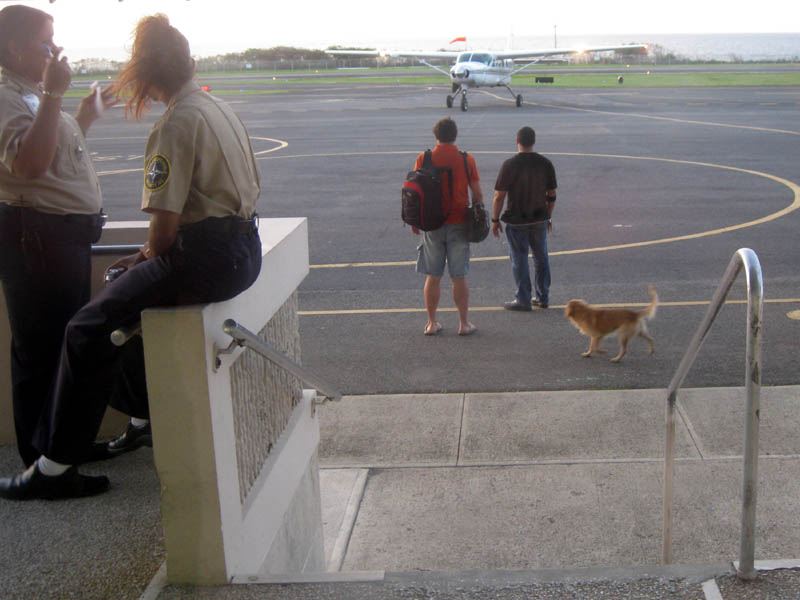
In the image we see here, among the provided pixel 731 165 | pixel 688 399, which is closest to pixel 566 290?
pixel 688 399

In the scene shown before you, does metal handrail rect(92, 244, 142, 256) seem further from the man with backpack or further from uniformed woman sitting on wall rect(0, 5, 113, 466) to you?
the man with backpack

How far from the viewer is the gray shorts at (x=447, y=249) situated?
786cm

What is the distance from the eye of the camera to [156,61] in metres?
3.09

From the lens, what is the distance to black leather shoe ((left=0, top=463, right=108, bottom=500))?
3.57 meters

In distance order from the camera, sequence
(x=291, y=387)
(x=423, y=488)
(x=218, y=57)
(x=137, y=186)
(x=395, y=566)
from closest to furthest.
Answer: (x=291, y=387) < (x=395, y=566) < (x=423, y=488) < (x=137, y=186) < (x=218, y=57)

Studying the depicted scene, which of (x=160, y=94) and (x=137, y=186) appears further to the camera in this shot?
(x=137, y=186)

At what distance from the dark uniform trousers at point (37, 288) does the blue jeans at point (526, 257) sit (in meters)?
5.41

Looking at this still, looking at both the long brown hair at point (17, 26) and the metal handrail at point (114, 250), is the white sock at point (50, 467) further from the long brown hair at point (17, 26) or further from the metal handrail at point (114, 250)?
the long brown hair at point (17, 26)

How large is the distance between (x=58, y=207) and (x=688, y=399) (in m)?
4.54

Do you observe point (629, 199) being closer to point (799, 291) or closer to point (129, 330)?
point (799, 291)

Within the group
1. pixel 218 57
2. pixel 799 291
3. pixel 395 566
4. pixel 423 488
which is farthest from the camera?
pixel 218 57

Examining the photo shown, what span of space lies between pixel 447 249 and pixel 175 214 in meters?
5.11

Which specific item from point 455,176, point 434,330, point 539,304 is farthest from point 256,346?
point 539,304

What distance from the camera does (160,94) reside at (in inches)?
124
